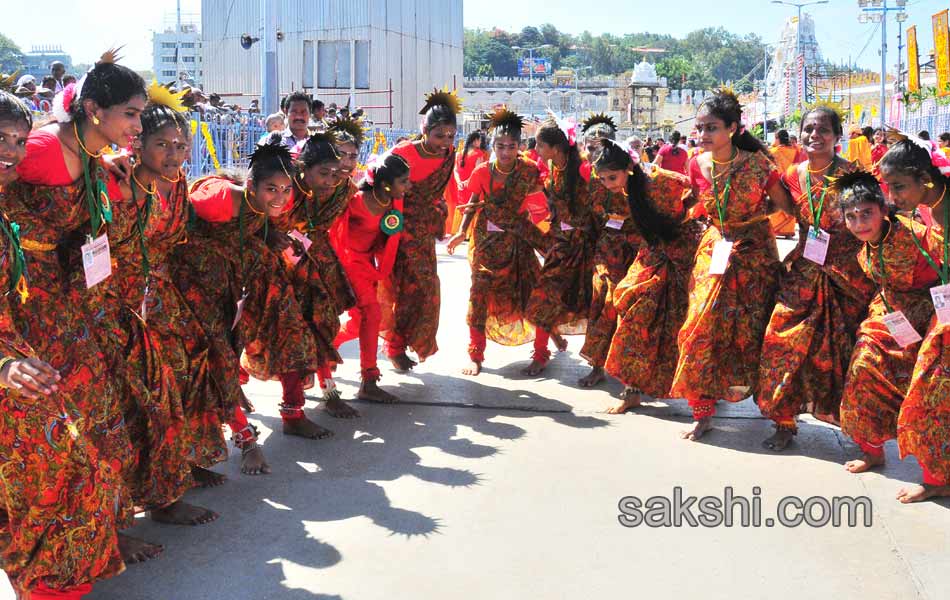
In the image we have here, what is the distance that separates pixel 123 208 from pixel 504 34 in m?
147

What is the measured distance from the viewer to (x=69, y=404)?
9.32 feet

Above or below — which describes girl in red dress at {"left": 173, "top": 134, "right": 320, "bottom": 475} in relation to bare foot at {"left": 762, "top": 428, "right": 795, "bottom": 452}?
above

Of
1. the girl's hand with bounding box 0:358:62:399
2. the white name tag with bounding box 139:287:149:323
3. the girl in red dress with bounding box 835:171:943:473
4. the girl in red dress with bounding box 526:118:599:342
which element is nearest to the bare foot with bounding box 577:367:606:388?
the girl in red dress with bounding box 526:118:599:342

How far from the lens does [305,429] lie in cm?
474

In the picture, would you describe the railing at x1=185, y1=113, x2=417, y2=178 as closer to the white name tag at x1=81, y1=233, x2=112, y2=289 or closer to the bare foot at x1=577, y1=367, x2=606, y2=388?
the bare foot at x1=577, y1=367, x2=606, y2=388

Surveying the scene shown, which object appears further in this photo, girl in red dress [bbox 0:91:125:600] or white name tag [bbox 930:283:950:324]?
white name tag [bbox 930:283:950:324]

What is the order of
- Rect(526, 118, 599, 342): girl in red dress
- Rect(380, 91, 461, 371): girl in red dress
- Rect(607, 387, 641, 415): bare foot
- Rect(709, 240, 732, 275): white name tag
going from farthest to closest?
Rect(526, 118, 599, 342): girl in red dress → Rect(380, 91, 461, 371): girl in red dress → Rect(607, 387, 641, 415): bare foot → Rect(709, 240, 732, 275): white name tag

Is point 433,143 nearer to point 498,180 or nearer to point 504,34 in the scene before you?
point 498,180

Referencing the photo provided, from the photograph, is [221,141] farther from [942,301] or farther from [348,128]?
[942,301]

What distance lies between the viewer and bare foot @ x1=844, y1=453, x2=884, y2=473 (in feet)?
14.0

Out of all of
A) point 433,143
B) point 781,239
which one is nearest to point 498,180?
point 433,143

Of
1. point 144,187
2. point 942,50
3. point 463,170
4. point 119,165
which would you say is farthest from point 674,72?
point 119,165

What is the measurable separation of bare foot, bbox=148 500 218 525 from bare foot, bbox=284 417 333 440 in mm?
1075

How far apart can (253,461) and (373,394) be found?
1329 mm
